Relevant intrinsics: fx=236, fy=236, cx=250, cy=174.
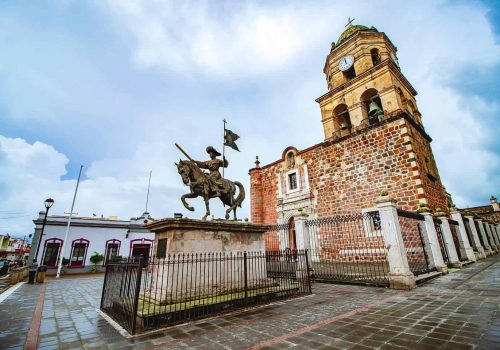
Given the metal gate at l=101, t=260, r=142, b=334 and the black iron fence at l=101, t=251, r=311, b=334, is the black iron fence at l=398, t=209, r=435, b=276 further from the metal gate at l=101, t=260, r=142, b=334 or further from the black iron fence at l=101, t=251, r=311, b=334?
the metal gate at l=101, t=260, r=142, b=334

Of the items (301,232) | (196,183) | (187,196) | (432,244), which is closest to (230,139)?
(196,183)

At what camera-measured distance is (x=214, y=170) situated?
23.4 ft

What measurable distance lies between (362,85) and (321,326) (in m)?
15.1

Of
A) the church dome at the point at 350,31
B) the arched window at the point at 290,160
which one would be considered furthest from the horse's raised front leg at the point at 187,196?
the church dome at the point at 350,31

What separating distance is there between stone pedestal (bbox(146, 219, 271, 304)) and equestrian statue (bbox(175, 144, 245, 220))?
1.99 ft

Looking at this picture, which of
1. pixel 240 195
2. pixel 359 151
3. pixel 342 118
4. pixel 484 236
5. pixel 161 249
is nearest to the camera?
pixel 161 249

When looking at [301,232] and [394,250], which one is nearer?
[394,250]

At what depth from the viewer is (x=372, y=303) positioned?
5.23 meters

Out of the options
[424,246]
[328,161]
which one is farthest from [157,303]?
[328,161]

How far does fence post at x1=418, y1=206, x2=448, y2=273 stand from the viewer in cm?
922

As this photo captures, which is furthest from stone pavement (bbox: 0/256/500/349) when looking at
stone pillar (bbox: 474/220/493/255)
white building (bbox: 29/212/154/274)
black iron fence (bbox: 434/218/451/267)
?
white building (bbox: 29/212/154/274)

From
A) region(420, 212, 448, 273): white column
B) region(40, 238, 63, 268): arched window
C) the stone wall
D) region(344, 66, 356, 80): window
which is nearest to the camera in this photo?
region(420, 212, 448, 273): white column

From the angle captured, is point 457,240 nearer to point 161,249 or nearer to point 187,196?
point 187,196

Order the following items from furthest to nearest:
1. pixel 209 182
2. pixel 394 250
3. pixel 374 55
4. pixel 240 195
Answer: pixel 374 55, pixel 240 195, pixel 394 250, pixel 209 182
